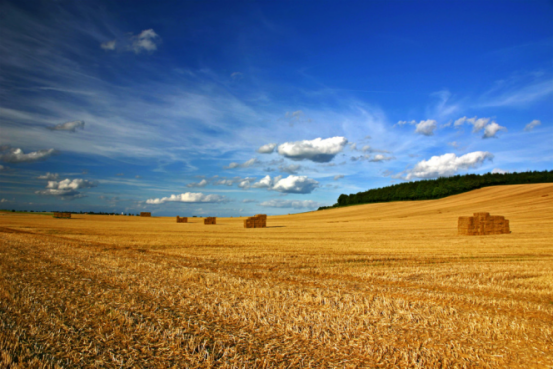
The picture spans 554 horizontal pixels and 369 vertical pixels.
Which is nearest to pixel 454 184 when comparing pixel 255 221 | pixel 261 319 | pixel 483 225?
pixel 483 225

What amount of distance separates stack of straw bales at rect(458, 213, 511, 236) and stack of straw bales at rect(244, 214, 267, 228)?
2223cm

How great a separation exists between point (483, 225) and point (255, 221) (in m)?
23.8

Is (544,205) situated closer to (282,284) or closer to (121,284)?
(282,284)

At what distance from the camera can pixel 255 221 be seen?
1580 inches

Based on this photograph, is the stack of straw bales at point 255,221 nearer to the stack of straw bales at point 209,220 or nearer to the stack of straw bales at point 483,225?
the stack of straw bales at point 209,220

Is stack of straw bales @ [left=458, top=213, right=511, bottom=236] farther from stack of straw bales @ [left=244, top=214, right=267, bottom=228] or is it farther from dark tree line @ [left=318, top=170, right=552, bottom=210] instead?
dark tree line @ [left=318, top=170, right=552, bottom=210]

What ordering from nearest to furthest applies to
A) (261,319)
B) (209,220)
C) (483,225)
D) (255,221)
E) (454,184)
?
1. (261,319)
2. (483,225)
3. (255,221)
4. (209,220)
5. (454,184)

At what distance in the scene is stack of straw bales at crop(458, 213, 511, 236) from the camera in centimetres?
2553

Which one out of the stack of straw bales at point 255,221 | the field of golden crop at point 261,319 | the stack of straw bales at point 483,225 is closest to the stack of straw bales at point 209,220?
the stack of straw bales at point 255,221

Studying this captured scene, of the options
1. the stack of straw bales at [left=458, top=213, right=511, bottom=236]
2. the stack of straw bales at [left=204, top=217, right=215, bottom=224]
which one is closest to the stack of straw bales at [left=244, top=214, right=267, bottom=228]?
the stack of straw bales at [left=204, top=217, right=215, bottom=224]

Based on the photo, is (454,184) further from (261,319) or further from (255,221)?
(261,319)

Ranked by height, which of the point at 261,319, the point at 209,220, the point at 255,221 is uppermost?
the point at 261,319

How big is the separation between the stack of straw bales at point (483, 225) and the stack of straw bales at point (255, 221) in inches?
875

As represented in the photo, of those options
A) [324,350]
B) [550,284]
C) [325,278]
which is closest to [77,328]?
[324,350]
